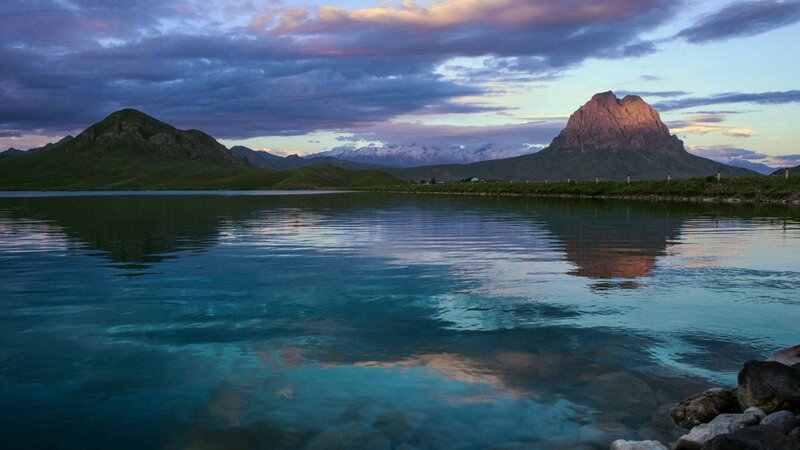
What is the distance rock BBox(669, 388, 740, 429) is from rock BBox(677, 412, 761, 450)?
497 mm

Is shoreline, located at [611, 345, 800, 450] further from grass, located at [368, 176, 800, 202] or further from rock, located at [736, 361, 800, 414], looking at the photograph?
grass, located at [368, 176, 800, 202]

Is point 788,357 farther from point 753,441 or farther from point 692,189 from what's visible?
point 692,189

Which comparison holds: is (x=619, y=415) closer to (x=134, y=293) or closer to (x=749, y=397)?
(x=749, y=397)

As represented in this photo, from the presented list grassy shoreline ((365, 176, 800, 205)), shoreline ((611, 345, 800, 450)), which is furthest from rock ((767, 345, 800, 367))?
grassy shoreline ((365, 176, 800, 205))

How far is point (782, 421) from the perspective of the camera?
30.3 ft

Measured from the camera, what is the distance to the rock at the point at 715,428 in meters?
8.94

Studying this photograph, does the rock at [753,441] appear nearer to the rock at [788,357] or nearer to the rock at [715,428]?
the rock at [715,428]

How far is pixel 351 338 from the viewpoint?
1534 centimetres

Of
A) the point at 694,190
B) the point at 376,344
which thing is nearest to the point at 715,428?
the point at 376,344

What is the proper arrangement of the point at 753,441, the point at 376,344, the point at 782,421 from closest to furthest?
the point at 753,441 < the point at 782,421 < the point at 376,344

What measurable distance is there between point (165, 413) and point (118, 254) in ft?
78.0

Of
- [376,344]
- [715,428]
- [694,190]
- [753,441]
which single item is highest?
[694,190]

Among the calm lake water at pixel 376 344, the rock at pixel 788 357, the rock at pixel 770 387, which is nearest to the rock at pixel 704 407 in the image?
the rock at pixel 770 387

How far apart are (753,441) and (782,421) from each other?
66.3 inches
